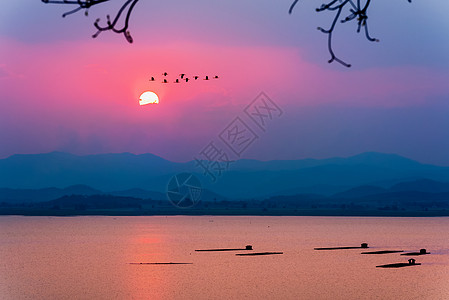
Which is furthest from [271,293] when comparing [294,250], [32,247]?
[32,247]

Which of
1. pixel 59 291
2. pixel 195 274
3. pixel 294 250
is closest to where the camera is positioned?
pixel 59 291

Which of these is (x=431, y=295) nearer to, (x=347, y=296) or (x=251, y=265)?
(x=347, y=296)

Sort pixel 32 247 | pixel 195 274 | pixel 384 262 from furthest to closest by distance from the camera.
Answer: pixel 32 247
pixel 384 262
pixel 195 274

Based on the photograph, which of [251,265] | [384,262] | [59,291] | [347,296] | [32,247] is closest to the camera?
[347,296]

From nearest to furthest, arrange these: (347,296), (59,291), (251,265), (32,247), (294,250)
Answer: (347,296), (59,291), (251,265), (294,250), (32,247)

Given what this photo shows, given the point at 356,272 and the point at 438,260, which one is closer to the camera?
the point at 356,272

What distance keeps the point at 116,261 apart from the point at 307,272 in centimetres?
3059

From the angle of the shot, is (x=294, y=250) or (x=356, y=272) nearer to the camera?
(x=356, y=272)

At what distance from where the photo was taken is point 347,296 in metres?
68.3

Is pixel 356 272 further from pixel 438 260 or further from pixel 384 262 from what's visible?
pixel 438 260

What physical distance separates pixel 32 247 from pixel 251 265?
2501 inches

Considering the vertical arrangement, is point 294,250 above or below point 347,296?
above

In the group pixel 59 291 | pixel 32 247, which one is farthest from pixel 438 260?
Result: pixel 32 247

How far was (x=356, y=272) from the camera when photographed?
88.6 metres
